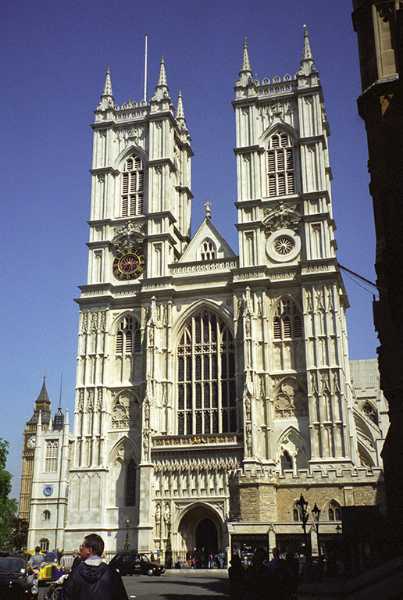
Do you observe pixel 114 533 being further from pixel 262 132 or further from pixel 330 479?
pixel 262 132

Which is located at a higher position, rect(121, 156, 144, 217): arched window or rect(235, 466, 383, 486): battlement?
rect(121, 156, 144, 217): arched window

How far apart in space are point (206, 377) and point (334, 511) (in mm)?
14468

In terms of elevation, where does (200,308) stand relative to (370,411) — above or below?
above

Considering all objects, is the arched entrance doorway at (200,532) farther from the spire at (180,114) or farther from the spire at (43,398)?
the spire at (43,398)

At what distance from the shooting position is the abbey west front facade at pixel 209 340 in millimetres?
45750

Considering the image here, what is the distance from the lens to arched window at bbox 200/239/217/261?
2114 inches

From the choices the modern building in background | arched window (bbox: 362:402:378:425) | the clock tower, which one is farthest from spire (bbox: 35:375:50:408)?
the modern building in background

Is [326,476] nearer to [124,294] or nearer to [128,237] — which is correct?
[124,294]

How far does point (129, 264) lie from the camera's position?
5425 cm

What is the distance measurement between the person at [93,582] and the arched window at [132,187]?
1940 inches

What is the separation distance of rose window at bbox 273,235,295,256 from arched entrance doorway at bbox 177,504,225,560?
1821 cm

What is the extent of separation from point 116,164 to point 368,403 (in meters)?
33.4

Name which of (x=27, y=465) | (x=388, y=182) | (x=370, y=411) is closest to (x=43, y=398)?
(x=27, y=465)

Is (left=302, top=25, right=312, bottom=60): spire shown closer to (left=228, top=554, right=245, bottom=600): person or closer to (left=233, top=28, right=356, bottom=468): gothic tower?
(left=233, top=28, right=356, bottom=468): gothic tower
